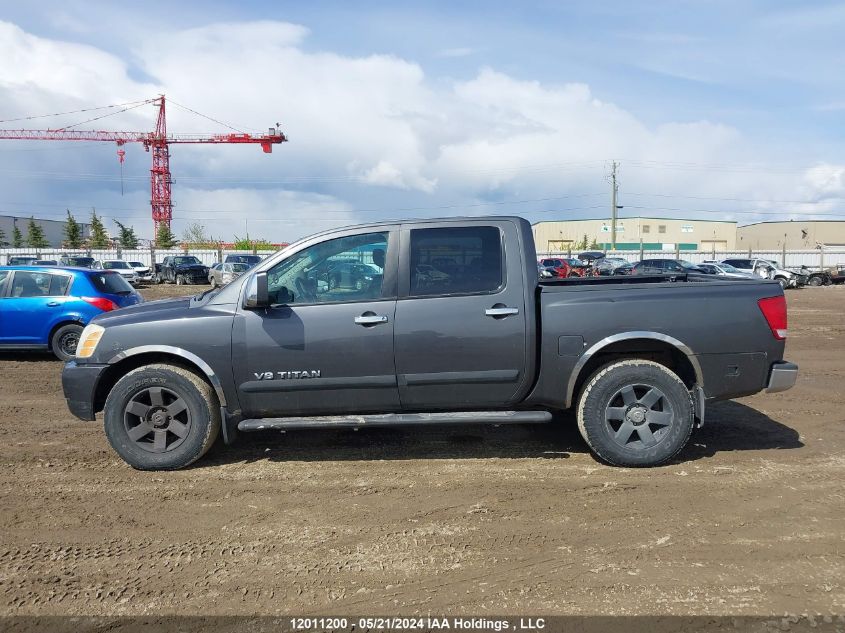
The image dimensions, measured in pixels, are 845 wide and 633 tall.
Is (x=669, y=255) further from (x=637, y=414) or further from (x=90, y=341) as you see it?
(x=90, y=341)

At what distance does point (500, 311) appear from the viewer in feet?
15.3

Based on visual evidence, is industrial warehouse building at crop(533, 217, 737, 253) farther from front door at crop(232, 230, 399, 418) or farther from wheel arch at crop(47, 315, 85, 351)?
front door at crop(232, 230, 399, 418)

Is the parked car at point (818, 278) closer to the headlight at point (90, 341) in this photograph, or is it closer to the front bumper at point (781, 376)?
the front bumper at point (781, 376)

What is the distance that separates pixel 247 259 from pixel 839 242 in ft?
294

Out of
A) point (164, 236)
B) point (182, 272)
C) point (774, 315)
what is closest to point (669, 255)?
point (182, 272)

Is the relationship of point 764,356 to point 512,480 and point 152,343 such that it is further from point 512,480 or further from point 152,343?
point 152,343

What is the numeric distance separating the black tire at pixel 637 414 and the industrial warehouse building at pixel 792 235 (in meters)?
94.1

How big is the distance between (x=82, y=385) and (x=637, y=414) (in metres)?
4.26

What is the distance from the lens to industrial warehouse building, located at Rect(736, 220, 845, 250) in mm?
89812

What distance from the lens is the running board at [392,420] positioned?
4684mm

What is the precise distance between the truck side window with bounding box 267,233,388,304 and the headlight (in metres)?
1.38

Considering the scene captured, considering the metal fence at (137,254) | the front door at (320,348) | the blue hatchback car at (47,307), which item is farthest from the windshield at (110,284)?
the metal fence at (137,254)

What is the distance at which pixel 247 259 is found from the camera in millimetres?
33250

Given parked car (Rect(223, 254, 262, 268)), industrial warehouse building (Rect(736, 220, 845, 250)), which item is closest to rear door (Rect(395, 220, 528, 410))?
parked car (Rect(223, 254, 262, 268))
